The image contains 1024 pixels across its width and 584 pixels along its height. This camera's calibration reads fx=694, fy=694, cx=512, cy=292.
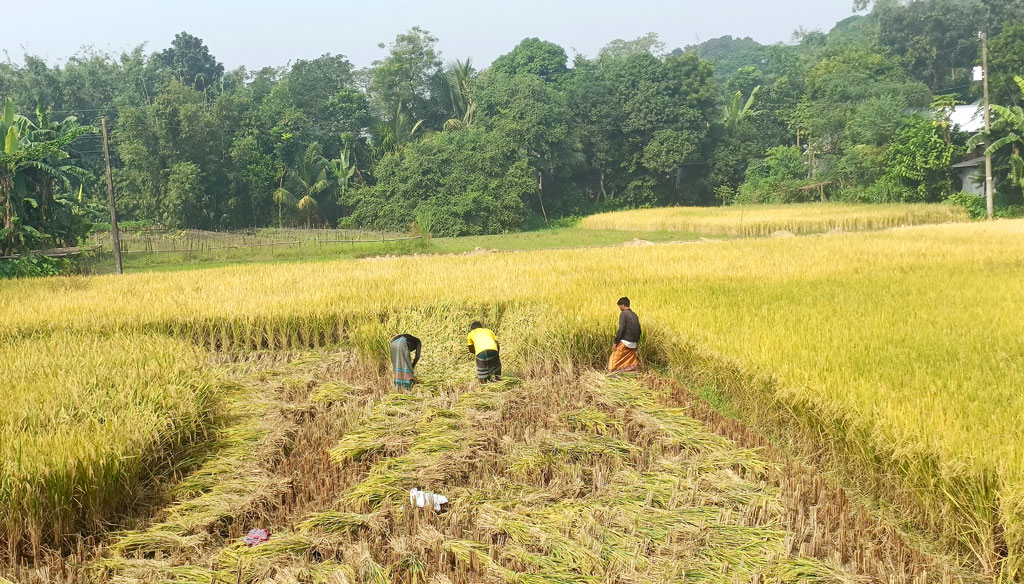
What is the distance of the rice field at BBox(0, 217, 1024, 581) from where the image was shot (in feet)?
13.0

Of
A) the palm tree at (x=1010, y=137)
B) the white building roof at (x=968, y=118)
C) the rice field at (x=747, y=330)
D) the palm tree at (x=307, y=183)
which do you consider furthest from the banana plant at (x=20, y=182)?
the white building roof at (x=968, y=118)

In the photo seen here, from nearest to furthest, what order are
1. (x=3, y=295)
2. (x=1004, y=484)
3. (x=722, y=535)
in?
(x=1004, y=484) → (x=722, y=535) → (x=3, y=295)

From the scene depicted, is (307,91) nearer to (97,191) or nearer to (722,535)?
(97,191)

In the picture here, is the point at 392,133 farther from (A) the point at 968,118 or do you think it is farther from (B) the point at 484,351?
(B) the point at 484,351

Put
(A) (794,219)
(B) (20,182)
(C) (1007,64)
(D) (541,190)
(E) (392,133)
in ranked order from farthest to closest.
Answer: (D) (541,190) < (E) (392,133) < (C) (1007,64) < (A) (794,219) < (B) (20,182)

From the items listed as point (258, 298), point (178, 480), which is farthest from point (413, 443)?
point (258, 298)

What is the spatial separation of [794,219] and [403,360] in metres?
20.4

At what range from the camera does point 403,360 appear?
22.9 ft

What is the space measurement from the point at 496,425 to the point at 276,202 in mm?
28825

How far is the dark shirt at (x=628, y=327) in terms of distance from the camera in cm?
704

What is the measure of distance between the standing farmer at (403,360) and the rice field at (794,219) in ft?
63.4

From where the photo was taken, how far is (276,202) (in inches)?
1259

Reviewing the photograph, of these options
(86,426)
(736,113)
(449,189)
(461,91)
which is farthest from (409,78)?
(86,426)

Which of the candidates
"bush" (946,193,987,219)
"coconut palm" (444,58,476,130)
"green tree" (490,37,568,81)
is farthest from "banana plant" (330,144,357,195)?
"bush" (946,193,987,219)
